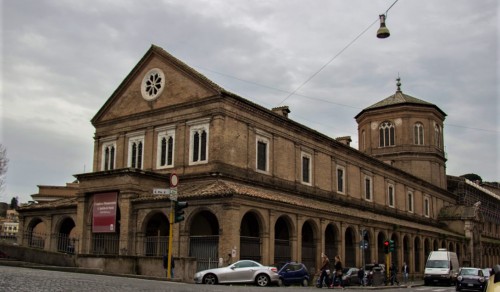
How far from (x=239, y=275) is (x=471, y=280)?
517 inches

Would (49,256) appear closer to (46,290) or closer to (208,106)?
(208,106)

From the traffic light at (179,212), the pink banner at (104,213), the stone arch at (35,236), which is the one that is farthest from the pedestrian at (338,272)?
the stone arch at (35,236)

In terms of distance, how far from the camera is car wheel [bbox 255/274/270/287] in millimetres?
25078

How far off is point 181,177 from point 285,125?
30.0 ft

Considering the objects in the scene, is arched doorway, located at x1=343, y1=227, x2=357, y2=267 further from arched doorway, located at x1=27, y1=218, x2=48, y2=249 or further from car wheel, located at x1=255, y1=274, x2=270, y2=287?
arched doorway, located at x1=27, y1=218, x2=48, y2=249

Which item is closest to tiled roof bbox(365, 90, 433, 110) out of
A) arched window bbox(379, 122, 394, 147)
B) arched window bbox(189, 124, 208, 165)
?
arched window bbox(379, 122, 394, 147)

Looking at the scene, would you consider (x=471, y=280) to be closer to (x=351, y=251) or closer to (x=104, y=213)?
(x=351, y=251)

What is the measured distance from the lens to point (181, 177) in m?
34.6

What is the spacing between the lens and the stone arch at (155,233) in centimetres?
3103

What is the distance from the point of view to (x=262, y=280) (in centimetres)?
2519

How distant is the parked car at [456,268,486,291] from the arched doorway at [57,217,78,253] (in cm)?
2237

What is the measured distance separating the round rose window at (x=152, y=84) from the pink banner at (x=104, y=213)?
7.98 metres

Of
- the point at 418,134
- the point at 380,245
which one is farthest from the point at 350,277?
the point at 418,134

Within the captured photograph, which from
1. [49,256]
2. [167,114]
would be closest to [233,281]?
[49,256]
